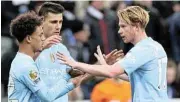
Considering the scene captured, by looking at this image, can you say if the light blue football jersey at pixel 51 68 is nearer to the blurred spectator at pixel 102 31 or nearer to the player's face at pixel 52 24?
the player's face at pixel 52 24

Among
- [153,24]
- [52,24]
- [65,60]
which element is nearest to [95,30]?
[153,24]

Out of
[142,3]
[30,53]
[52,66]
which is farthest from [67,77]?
[142,3]

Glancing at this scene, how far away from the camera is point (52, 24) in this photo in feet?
32.4

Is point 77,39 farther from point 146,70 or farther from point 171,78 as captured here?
point 146,70

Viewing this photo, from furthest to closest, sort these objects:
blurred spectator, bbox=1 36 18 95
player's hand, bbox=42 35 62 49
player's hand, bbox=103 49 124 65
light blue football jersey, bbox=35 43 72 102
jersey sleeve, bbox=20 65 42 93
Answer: blurred spectator, bbox=1 36 18 95, light blue football jersey, bbox=35 43 72 102, player's hand, bbox=103 49 124 65, player's hand, bbox=42 35 62 49, jersey sleeve, bbox=20 65 42 93

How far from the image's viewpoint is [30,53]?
29.6 feet

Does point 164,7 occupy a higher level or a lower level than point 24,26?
lower

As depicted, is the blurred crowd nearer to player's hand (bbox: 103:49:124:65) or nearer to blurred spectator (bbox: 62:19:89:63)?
blurred spectator (bbox: 62:19:89:63)

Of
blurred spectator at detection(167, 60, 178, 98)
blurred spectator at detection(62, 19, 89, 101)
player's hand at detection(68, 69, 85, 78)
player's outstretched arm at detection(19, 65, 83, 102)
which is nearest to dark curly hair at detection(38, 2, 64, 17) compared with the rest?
player's hand at detection(68, 69, 85, 78)

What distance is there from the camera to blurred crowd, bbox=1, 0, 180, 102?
15.1 m

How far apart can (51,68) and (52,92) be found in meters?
0.71

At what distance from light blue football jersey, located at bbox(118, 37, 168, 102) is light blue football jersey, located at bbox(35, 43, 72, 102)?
88 centimetres

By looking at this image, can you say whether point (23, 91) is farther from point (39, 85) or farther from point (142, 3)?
point (142, 3)

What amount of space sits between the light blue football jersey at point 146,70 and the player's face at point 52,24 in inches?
42.1
